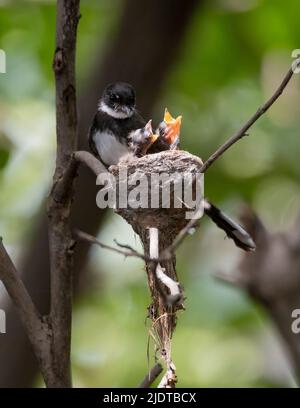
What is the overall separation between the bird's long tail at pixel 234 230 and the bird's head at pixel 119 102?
0.95 m

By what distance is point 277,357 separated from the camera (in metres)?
6.72

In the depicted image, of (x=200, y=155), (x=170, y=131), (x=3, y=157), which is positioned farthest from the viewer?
(x=200, y=155)

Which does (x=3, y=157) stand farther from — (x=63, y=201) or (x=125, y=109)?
(x=63, y=201)

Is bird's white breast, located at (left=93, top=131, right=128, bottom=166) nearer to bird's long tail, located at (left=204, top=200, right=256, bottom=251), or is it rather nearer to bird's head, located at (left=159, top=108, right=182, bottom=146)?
bird's head, located at (left=159, top=108, right=182, bottom=146)

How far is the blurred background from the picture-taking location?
20.0ft

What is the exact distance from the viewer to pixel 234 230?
3.83 meters

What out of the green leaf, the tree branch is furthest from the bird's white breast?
the tree branch

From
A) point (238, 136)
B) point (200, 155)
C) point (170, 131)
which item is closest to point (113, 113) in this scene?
point (170, 131)

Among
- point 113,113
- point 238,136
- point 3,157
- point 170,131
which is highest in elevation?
point 3,157

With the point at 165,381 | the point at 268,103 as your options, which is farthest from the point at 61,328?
the point at 268,103

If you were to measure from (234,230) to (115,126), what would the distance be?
101 centimetres

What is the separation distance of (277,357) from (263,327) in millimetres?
282

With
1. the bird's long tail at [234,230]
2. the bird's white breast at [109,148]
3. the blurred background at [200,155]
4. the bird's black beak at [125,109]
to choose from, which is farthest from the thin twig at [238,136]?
the blurred background at [200,155]

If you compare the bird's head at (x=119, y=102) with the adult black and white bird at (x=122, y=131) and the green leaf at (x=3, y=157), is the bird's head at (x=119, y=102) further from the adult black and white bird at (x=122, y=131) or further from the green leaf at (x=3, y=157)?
the green leaf at (x=3, y=157)
